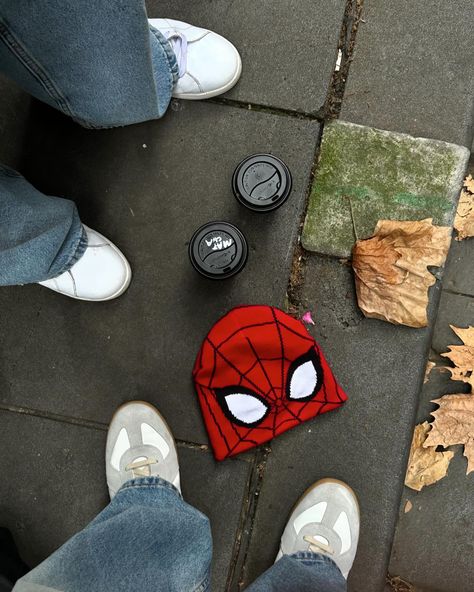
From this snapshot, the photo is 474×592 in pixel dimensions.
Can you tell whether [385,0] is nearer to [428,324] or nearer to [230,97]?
[230,97]

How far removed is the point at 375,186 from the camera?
2.04 metres

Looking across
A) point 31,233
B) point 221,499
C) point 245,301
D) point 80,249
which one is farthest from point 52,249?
point 221,499

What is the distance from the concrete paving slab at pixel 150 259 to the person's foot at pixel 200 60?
0.26 ft

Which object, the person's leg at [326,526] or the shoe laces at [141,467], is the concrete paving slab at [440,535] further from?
the shoe laces at [141,467]

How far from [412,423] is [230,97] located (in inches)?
59.4

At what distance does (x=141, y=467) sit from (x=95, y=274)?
79 cm

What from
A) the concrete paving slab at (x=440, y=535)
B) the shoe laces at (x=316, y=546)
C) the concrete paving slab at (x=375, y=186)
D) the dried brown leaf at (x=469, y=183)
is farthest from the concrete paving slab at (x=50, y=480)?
the dried brown leaf at (x=469, y=183)

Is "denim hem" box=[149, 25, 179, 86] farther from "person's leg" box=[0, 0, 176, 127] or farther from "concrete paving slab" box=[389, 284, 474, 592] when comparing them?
"concrete paving slab" box=[389, 284, 474, 592]

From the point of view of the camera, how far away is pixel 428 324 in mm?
2033

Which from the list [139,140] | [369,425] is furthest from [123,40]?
[369,425]

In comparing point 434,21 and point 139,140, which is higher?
point 434,21

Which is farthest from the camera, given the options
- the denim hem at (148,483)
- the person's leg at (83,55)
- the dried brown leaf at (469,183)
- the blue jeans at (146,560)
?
the dried brown leaf at (469,183)

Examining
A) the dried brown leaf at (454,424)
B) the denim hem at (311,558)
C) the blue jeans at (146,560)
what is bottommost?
the denim hem at (311,558)

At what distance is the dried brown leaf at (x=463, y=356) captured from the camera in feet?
6.59
